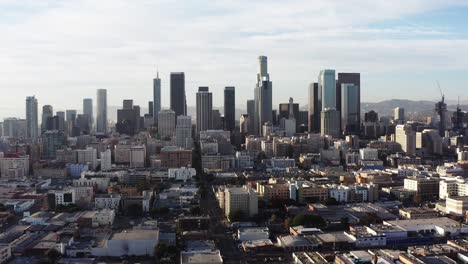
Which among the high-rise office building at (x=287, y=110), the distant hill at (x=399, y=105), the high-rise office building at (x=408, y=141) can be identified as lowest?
the high-rise office building at (x=408, y=141)

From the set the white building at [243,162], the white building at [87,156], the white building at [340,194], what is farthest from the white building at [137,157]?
the white building at [340,194]

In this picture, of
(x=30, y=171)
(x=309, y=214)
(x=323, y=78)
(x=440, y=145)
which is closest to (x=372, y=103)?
(x=323, y=78)

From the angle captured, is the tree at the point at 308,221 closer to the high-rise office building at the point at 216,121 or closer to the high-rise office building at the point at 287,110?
the high-rise office building at the point at 216,121

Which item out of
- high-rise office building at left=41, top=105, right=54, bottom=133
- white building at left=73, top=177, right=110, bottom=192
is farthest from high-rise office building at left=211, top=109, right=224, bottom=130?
white building at left=73, top=177, right=110, bottom=192

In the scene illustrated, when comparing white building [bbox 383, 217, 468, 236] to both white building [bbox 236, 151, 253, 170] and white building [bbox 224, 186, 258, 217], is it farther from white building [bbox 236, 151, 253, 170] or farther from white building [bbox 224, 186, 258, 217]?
white building [bbox 236, 151, 253, 170]

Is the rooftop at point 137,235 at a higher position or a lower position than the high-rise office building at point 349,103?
lower

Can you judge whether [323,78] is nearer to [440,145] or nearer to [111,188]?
[440,145]
